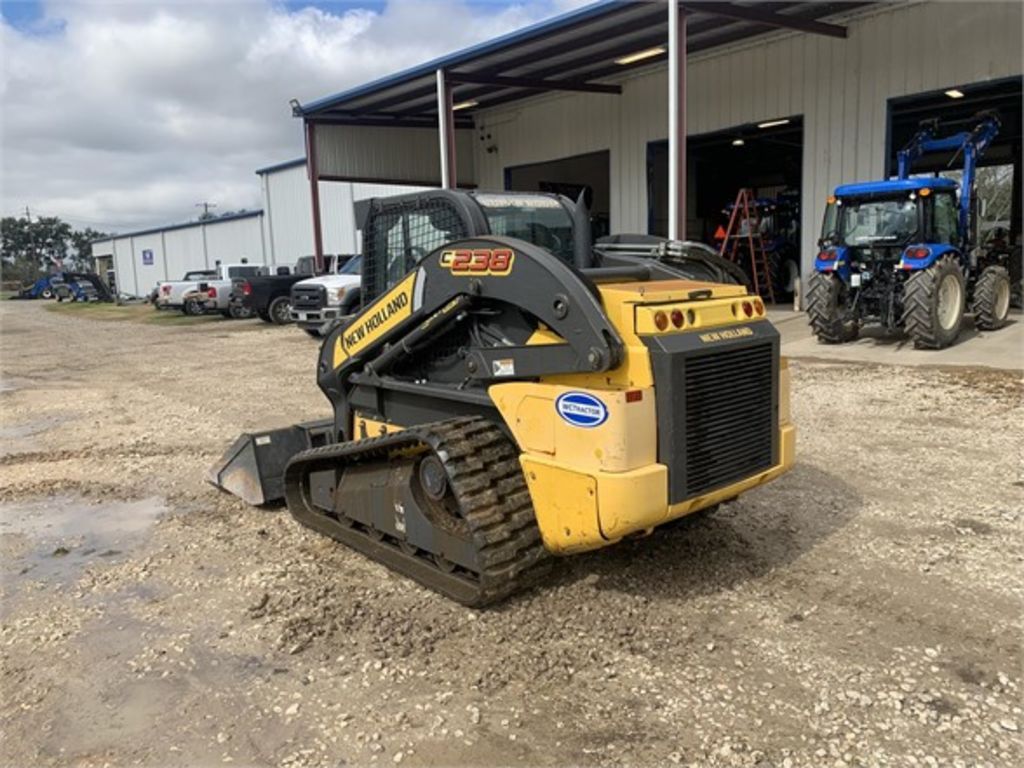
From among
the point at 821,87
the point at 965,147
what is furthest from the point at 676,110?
the point at 821,87

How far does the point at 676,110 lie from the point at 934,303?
15.8ft

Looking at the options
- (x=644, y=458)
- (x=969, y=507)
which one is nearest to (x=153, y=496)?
(x=644, y=458)

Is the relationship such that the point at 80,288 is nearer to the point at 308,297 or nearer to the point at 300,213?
the point at 300,213

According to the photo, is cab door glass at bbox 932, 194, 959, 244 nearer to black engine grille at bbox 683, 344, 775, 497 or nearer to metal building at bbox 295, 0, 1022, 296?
metal building at bbox 295, 0, 1022, 296

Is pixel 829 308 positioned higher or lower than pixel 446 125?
lower

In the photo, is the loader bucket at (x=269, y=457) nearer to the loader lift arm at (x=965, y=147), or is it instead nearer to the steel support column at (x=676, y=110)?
the steel support column at (x=676, y=110)

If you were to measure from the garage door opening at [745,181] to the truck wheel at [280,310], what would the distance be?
31.0ft

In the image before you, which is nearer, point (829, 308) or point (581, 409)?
point (581, 409)

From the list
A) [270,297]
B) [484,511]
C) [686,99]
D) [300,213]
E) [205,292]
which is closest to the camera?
[484,511]

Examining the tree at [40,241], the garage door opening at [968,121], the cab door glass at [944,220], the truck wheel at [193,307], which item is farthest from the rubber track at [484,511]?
the tree at [40,241]

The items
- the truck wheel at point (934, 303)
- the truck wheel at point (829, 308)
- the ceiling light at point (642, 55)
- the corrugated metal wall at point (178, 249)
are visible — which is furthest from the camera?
the corrugated metal wall at point (178, 249)

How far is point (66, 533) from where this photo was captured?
5.21 m

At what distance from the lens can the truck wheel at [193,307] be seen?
25.7m

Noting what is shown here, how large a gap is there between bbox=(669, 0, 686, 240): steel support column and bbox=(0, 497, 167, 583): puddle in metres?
9.50
